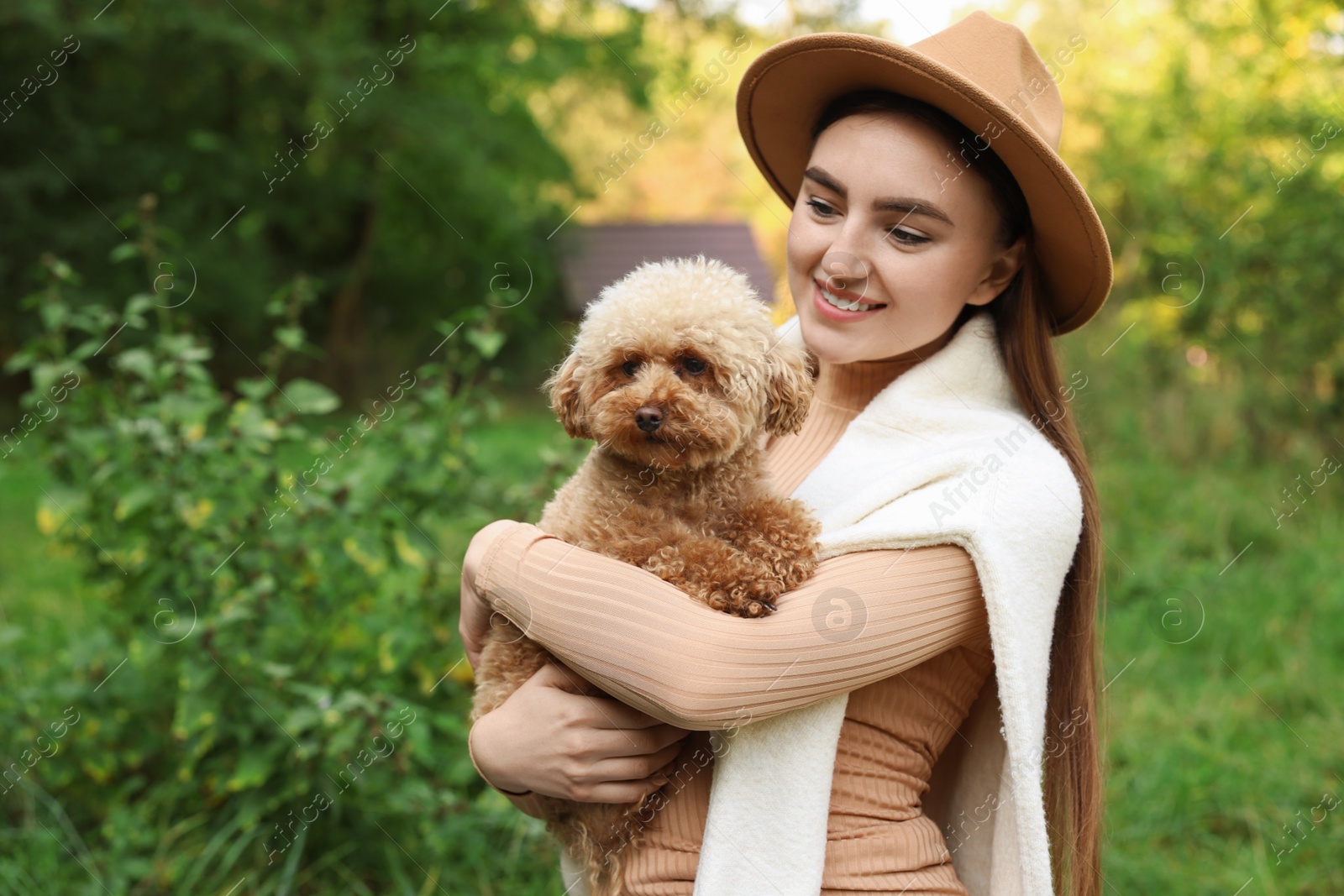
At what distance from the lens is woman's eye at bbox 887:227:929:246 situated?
69.5 inches

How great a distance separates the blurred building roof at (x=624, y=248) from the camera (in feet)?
58.9

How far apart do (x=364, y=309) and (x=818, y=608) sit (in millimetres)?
16909

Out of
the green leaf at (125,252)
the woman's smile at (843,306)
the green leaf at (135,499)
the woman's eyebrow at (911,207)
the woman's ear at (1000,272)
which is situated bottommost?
the green leaf at (135,499)

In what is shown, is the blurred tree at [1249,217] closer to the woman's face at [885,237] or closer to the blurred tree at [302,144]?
the woman's face at [885,237]

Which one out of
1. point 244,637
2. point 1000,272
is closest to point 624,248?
point 244,637

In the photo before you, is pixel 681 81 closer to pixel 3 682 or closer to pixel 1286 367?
pixel 1286 367

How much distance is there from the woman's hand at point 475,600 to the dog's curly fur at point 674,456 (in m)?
0.05

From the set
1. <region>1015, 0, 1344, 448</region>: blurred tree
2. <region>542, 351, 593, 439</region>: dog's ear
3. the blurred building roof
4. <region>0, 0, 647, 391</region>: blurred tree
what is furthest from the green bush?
the blurred building roof

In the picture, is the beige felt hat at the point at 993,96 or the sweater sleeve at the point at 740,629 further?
the beige felt hat at the point at 993,96

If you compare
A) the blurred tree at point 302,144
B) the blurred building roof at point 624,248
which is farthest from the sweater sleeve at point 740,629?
the blurred building roof at point 624,248

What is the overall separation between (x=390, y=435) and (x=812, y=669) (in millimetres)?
2140

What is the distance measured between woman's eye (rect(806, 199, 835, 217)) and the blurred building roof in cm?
1581

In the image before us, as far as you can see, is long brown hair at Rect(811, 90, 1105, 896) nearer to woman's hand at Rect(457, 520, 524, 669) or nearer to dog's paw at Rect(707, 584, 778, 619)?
dog's paw at Rect(707, 584, 778, 619)

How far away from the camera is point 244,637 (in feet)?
10.2
